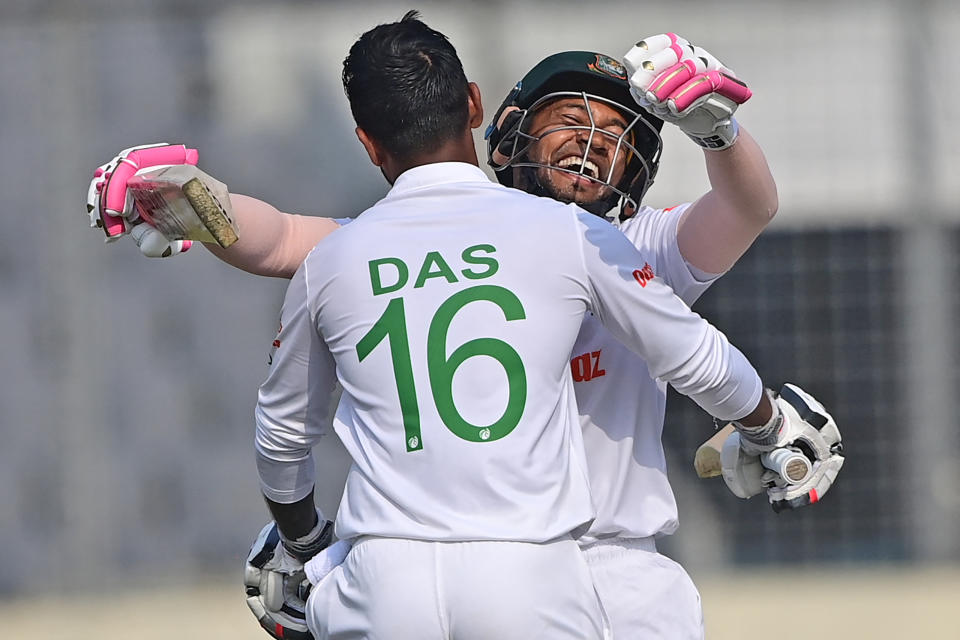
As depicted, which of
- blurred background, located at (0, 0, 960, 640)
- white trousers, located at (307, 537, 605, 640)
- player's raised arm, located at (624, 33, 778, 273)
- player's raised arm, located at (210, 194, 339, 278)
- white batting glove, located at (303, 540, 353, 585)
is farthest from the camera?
blurred background, located at (0, 0, 960, 640)

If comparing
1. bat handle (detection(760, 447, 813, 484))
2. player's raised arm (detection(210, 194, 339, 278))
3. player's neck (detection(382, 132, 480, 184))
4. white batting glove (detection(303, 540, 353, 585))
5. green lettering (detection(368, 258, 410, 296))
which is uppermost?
player's neck (detection(382, 132, 480, 184))

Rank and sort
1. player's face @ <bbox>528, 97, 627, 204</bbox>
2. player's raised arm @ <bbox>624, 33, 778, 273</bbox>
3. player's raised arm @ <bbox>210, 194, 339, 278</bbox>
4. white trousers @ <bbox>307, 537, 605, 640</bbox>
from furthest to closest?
1. player's face @ <bbox>528, 97, 627, 204</bbox>
2. player's raised arm @ <bbox>210, 194, 339, 278</bbox>
3. player's raised arm @ <bbox>624, 33, 778, 273</bbox>
4. white trousers @ <bbox>307, 537, 605, 640</bbox>

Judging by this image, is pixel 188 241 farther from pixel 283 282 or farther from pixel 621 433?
pixel 283 282

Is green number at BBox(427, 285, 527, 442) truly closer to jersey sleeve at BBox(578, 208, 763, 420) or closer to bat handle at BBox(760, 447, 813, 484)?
jersey sleeve at BBox(578, 208, 763, 420)

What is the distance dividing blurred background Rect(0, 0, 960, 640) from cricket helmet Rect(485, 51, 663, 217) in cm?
356

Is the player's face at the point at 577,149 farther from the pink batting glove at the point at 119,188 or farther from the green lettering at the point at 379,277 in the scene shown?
the pink batting glove at the point at 119,188

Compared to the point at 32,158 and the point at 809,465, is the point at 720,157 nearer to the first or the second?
the point at 809,465

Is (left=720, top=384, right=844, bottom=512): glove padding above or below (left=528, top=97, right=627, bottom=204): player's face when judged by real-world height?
below

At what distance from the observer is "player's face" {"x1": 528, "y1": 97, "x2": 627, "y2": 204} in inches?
111

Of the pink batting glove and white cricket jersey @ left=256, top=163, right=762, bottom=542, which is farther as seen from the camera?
the pink batting glove

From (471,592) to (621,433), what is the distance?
1.93 feet

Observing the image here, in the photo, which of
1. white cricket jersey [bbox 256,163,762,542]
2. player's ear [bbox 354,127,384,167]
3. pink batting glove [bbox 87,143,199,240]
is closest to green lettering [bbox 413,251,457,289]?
white cricket jersey [bbox 256,163,762,542]

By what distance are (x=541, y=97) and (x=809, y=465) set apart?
0.90 meters

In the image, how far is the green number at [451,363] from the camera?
2.23 meters
